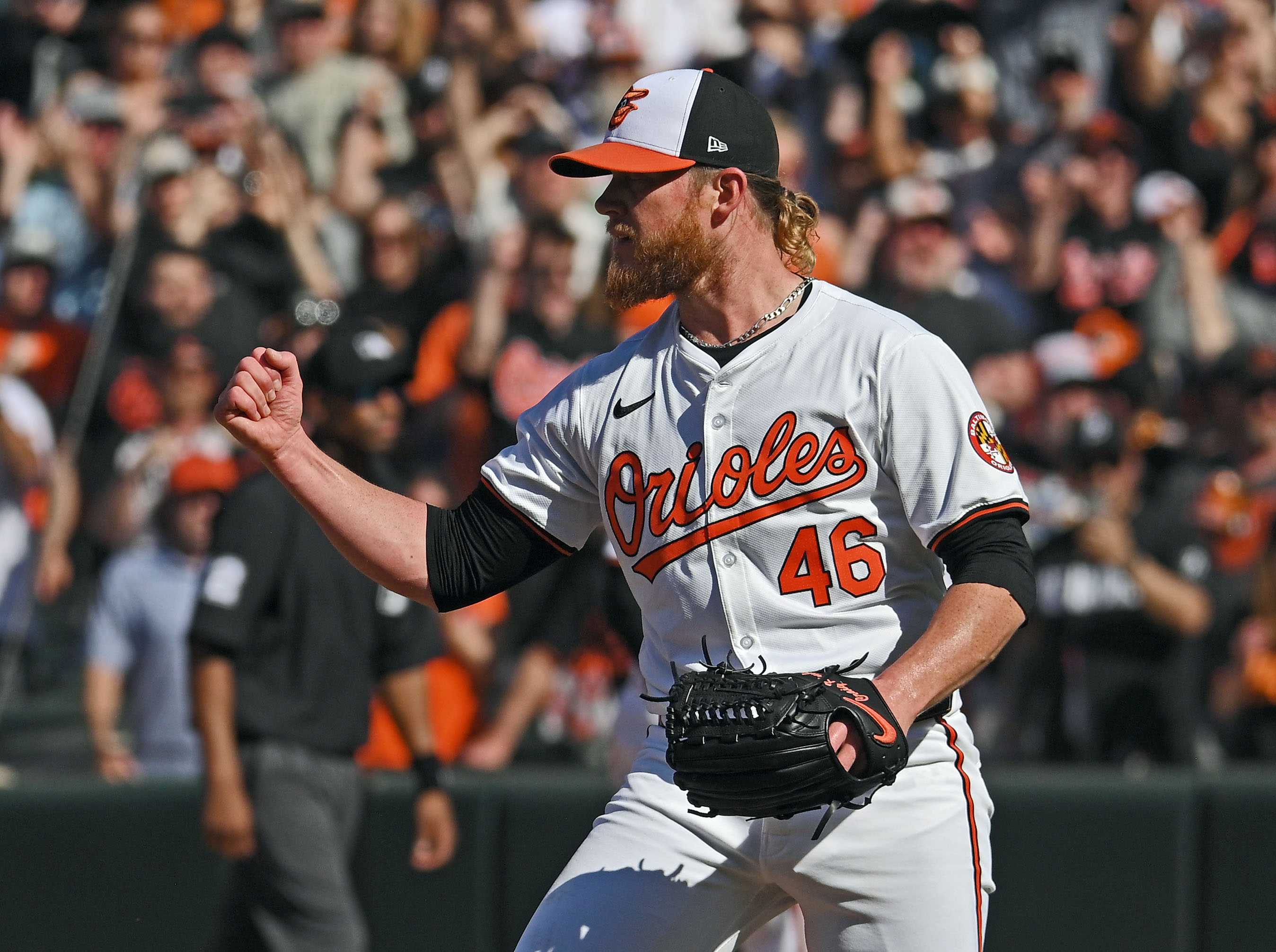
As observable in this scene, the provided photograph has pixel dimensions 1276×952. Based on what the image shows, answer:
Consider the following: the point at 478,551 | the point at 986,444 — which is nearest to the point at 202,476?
the point at 478,551

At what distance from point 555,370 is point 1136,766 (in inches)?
112

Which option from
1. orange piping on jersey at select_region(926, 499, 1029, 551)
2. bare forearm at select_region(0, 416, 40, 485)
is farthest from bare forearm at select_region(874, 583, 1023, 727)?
bare forearm at select_region(0, 416, 40, 485)

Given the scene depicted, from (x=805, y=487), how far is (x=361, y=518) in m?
0.85

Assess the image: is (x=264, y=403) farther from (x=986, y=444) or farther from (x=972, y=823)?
(x=972, y=823)

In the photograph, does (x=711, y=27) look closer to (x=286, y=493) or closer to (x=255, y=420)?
(x=286, y=493)

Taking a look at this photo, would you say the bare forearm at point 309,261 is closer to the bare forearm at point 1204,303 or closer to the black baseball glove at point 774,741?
the bare forearm at point 1204,303

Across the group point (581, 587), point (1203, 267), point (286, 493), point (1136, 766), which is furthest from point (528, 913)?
point (1203, 267)

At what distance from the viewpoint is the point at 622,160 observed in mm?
2975

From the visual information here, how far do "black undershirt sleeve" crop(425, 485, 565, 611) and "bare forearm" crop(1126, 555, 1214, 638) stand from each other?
12.1ft

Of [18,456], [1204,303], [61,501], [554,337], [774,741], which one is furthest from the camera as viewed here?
[1204,303]

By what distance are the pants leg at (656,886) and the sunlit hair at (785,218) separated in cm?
103

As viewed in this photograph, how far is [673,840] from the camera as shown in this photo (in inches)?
115

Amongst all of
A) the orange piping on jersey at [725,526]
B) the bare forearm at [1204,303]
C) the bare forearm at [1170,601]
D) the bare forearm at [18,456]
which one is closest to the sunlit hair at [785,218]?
the orange piping on jersey at [725,526]

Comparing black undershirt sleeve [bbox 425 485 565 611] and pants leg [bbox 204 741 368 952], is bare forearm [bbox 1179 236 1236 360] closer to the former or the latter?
pants leg [bbox 204 741 368 952]
